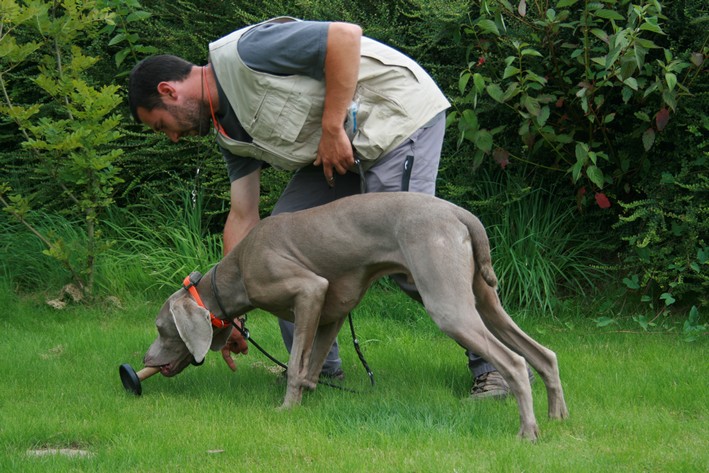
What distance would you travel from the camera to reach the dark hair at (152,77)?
508cm

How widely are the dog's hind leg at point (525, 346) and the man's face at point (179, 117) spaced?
1839 mm

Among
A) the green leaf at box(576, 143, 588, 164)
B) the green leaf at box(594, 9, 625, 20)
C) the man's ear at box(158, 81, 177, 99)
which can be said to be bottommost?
the green leaf at box(576, 143, 588, 164)

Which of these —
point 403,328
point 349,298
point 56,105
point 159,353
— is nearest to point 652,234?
point 403,328

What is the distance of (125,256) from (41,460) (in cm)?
412

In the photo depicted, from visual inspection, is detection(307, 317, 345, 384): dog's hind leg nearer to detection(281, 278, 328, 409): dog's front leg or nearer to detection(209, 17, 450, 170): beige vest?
detection(281, 278, 328, 409): dog's front leg

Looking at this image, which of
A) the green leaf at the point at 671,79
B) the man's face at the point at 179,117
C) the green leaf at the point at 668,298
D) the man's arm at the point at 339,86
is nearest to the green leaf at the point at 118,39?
the man's face at the point at 179,117

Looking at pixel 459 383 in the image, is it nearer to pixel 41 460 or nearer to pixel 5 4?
pixel 41 460

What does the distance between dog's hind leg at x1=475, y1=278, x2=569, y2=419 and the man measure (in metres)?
0.47

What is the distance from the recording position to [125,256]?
8.14m

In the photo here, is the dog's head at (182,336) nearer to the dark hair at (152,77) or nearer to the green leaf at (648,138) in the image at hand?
the dark hair at (152,77)

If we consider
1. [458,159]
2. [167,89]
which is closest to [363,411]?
[167,89]

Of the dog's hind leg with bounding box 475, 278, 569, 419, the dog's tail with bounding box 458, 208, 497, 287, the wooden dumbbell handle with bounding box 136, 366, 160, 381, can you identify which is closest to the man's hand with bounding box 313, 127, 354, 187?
the dog's tail with bounding box 458, 208, 497, 287

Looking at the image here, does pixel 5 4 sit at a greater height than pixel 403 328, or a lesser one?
greater

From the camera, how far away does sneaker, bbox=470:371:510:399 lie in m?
5.14
